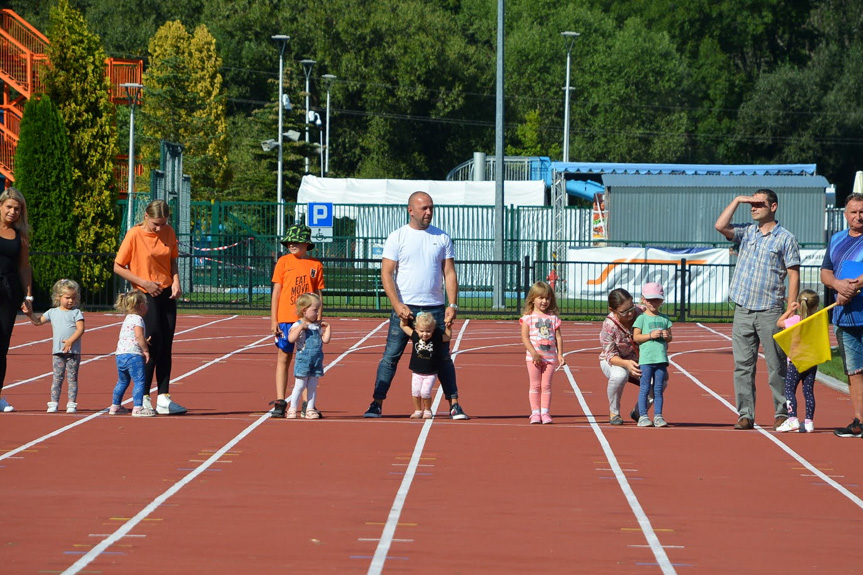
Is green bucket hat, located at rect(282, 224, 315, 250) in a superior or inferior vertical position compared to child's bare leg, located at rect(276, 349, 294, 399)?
superior

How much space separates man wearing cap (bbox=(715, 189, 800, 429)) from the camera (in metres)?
11.0

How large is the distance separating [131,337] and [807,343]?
555 cm

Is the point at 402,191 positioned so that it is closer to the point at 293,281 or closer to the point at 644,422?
the point at 293,281

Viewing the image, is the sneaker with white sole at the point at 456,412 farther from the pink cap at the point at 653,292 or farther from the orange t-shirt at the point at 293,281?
the pink cap at the point at 653,292

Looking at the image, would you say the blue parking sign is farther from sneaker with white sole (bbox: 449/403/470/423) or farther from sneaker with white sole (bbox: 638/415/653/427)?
sneaker with white sole (bbox: 638/415/653/427)

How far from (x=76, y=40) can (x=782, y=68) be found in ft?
194

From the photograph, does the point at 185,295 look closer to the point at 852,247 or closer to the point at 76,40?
the point at 76,40

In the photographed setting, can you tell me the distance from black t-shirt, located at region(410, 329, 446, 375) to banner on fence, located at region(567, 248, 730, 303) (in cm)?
1516

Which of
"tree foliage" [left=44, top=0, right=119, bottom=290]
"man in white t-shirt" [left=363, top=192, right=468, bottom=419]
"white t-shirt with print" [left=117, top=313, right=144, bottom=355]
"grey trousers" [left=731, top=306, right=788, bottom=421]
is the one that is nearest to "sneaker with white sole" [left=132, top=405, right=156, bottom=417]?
"white t-shirt with print" [left=117, top=313, right=144, bottom=355]

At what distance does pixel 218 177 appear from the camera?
60094 millimetres

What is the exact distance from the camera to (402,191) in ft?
133

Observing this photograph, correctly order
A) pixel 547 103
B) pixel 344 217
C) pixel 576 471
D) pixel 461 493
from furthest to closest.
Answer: pixel 547 103
pixel 344 217
pixel 576 471
pixel 461 493

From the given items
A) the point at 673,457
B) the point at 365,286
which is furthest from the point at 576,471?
the point at 365,286

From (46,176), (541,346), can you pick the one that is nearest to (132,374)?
(541,346)
